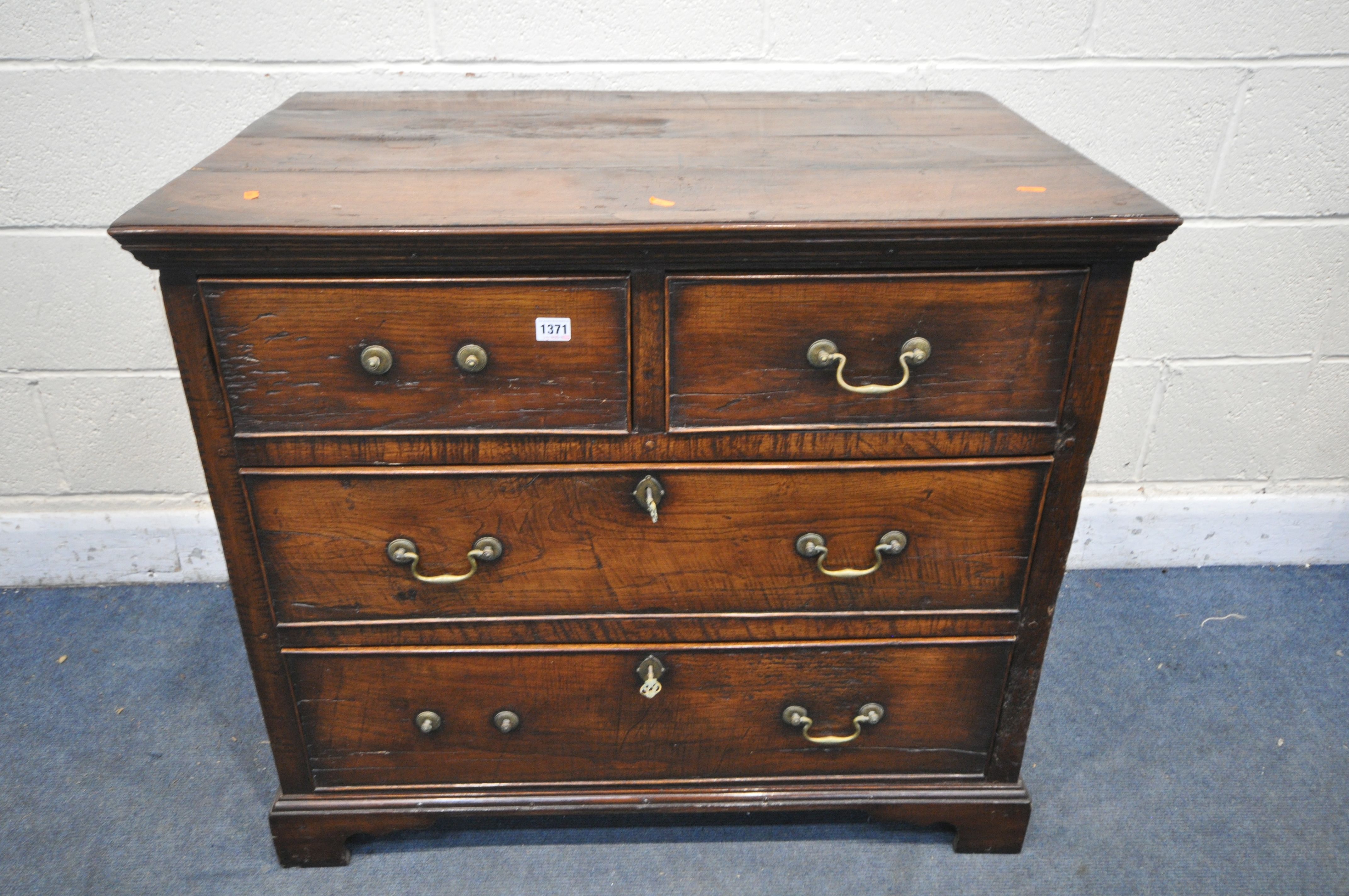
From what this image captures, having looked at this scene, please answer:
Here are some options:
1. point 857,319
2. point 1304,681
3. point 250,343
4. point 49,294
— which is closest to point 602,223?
point 857,319

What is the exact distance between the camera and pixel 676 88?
1585 mm

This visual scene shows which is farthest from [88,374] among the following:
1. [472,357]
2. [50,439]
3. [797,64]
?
[797,64]

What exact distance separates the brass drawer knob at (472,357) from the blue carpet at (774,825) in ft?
2.57

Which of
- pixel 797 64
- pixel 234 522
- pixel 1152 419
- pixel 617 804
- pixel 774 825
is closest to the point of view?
pixel 234 522

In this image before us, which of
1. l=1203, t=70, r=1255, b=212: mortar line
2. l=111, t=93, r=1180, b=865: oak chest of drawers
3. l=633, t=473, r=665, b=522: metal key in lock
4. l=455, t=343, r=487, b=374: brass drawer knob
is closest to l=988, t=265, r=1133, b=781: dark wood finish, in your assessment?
l=111, t=93, r=1180, b=865: oak chest of drawers

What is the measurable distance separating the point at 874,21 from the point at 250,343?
1077mm

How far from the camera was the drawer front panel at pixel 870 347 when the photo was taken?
1013 millimetres

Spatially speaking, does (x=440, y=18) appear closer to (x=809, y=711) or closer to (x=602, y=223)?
(x=602, y=223)

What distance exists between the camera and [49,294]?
1670 millimetres

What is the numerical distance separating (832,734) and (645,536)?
0.41 metres

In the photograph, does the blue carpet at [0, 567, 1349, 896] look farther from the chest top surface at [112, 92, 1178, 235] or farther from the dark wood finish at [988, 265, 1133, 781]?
the chest top surface at [112, 92, 1178, 235]

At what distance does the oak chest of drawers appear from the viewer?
99 centimetres

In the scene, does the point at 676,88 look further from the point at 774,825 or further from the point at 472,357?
the point at 774,825

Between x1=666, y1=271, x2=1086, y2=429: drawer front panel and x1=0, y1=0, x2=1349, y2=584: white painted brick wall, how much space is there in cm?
71
